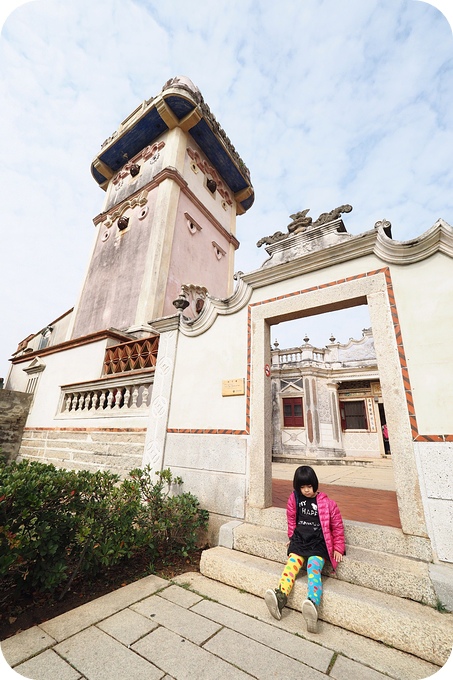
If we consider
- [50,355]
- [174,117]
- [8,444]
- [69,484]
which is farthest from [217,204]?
[69,484]

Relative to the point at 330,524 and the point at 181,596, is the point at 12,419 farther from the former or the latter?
the point at 330,524

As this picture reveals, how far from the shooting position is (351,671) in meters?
1.84

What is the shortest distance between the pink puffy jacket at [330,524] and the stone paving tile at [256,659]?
94 centimetres

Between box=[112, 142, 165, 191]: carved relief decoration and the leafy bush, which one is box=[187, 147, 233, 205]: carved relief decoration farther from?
the leafy bush

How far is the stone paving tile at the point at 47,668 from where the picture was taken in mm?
1750

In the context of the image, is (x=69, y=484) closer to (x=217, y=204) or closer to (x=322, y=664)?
(x=322, y=664)

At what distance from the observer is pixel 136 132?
1229 centimetres

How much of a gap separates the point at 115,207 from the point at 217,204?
4507mm

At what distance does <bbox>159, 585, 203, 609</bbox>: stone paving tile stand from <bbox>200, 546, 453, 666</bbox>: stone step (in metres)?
0.42

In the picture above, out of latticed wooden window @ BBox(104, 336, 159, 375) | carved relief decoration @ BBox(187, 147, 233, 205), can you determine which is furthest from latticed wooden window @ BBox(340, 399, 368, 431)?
latticed wooden window @ BBox(104, 336, 159, 375)

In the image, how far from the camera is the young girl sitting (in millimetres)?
2371

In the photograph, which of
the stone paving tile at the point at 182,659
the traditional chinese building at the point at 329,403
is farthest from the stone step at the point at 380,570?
the traditional chinese building at the point at 329,403

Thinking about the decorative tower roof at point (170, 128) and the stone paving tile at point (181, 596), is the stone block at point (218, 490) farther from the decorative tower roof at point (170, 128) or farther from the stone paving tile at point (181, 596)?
the decorative tower roof at point (170, 128)

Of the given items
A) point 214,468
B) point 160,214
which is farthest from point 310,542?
point 160,214
